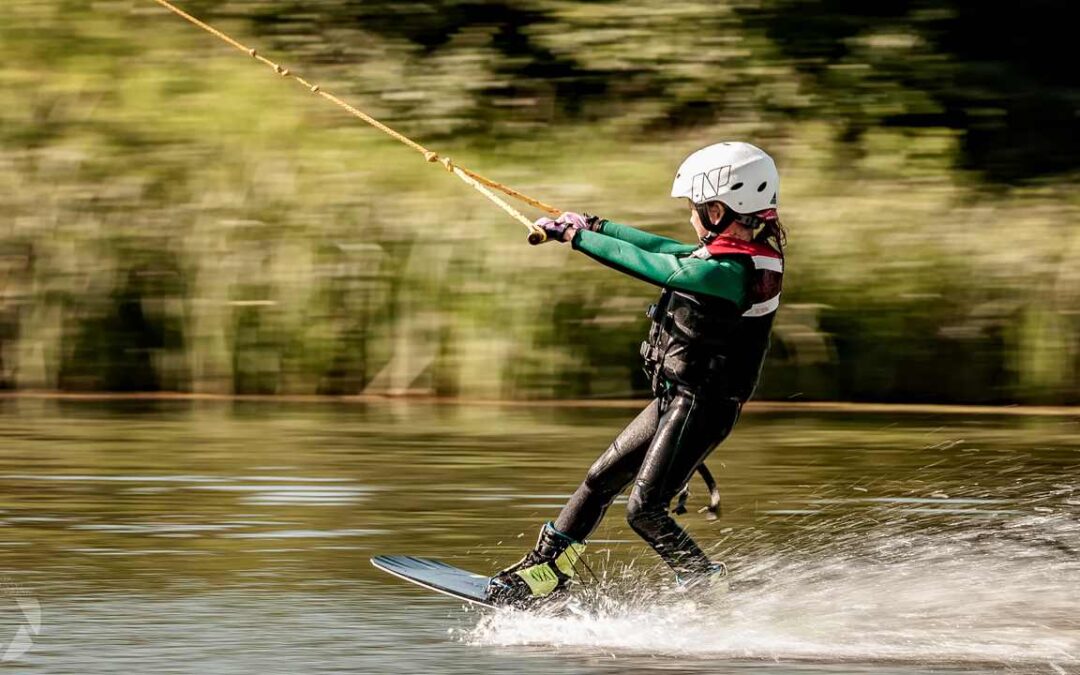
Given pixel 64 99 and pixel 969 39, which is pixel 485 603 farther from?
pixel 969 39

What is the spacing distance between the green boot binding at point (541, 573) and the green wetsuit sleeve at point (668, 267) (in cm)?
104

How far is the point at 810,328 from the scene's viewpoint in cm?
1958

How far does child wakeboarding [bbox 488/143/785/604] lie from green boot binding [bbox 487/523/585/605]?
321 mm

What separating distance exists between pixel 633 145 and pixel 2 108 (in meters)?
5.89

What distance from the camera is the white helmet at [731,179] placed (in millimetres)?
8023

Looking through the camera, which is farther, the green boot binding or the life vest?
the green boot binding

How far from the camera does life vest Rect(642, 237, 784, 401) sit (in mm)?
7984

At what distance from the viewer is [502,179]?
21.9 meters

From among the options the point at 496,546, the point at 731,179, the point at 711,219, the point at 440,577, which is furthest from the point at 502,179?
the point at 731,179

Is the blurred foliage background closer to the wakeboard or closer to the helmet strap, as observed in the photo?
the wakeboard

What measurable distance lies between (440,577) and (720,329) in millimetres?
1500

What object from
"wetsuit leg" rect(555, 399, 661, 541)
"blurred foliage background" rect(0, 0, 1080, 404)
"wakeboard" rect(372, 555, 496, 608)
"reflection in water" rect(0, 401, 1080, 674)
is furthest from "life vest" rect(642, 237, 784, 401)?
"blurred foliage background" rect(0, 0, 1080, 404)

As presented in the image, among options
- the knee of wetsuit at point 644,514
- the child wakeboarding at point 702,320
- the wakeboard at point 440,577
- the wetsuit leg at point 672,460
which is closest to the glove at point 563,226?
the child wakeboarding at point 702,320

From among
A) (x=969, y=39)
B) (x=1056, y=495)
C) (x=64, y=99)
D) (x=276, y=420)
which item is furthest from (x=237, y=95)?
(x=1056, y=495)
